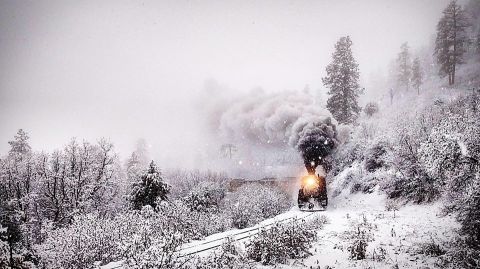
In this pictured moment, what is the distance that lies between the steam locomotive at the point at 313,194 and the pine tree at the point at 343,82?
44.2 feet

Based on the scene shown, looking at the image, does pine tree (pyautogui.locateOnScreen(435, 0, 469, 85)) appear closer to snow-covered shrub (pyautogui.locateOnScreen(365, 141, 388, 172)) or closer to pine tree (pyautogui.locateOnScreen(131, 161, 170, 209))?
snow-covered shrub (pyautogui.locateOnScreen(365, 141, 388, 172))

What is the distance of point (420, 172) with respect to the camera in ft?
53.9

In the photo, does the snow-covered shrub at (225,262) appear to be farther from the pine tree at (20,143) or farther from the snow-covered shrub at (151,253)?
the pine tree at (20,143)

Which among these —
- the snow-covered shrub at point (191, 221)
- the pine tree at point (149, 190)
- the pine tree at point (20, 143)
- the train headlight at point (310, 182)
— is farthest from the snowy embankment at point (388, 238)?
the pine tree at point (20, 143)

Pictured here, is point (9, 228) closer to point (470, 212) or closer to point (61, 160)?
point (470, 212)

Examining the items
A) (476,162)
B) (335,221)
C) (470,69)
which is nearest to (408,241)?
(476,162)

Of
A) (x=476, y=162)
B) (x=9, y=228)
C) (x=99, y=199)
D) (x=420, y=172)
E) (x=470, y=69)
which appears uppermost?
(x=470, y=69)

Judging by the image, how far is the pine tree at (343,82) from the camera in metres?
Result: 33.1

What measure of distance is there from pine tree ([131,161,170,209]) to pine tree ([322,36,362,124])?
20.6 meters

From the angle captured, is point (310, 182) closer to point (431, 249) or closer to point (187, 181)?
point (431, 249)

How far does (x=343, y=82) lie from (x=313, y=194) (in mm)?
16879

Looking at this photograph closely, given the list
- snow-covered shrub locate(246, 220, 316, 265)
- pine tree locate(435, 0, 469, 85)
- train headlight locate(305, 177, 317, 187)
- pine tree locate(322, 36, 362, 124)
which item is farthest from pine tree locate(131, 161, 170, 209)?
pine tree locate(435, 0, 469, 85)

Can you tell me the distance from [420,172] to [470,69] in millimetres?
44280

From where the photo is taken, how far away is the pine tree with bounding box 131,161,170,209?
27.5 metres
